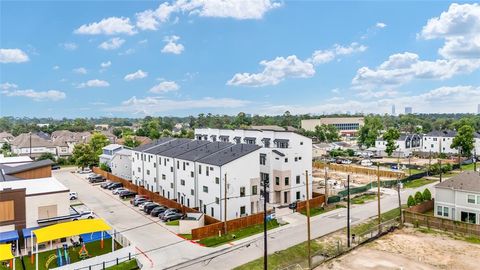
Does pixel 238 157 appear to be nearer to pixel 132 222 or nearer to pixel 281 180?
pixel 281 180

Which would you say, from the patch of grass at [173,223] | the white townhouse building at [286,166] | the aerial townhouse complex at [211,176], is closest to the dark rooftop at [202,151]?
the aerial townhouse complex at [211,176]

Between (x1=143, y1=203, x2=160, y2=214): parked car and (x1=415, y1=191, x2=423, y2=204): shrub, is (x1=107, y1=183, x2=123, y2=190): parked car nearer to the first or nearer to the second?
(x1=143, y1=203, x2=160, y2=214): parked car

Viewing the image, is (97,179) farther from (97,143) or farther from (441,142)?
(441,142)

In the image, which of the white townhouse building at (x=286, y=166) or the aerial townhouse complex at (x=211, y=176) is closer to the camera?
the aerial townhouse complex at (x=211, y=176)

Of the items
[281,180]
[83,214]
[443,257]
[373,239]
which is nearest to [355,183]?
[281,180]

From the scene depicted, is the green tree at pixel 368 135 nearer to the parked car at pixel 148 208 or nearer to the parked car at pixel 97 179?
the parked car at pixel 97 179

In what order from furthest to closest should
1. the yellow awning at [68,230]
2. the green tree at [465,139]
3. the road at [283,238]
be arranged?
the green tree at [465,139] → the yellow awning at [68,230] → the road at [283,238]

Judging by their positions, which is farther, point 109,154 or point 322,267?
point 109,154
